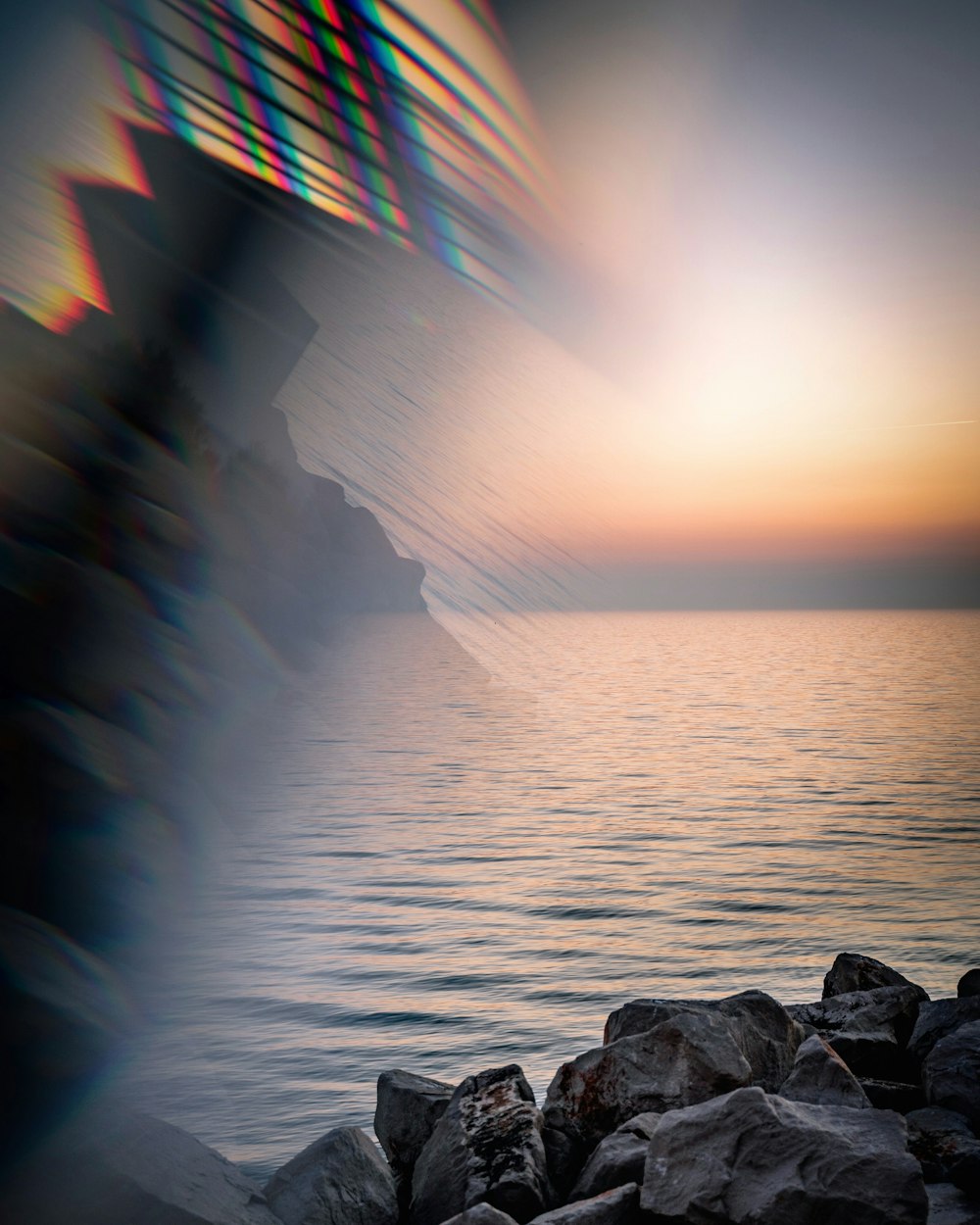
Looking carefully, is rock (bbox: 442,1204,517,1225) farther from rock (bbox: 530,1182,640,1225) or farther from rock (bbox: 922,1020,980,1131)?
rock (bbox: 922,1020,980,1131)

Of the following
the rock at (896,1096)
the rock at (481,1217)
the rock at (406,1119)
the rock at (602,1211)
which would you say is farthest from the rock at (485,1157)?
the rock at (896,1096)

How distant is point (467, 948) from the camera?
35.8 feet

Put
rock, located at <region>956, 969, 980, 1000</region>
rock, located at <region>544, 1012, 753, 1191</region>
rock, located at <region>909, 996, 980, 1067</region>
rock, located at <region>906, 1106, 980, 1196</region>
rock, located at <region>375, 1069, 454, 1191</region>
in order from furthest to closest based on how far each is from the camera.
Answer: rock, located at <region>956, 969, 980, 1000</region>, rock, located at <region>909, 996, 980, 1067</region>, rock, located at <region>375, 1069, 454, 1191</region>, rock, located at <region>544, 1012, 753, 1191</region>, rock, located at <region>906, 1106, 980, 1196</region>

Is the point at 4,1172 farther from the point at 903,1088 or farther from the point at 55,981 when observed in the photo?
the point at 903,1088

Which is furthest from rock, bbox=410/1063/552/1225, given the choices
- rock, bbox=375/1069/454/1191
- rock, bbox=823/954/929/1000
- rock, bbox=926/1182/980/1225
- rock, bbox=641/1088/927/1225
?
rock, bbox=823/954/929/1000

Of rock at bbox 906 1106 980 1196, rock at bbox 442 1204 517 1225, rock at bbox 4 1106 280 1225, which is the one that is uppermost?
rock at bbox 906 1106 980 1196

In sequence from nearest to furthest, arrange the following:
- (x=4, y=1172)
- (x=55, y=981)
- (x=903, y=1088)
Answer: (x=4, y=1172) < (x=903, y=1088) < (x=55, y=981)

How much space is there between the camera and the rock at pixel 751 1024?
596 cm

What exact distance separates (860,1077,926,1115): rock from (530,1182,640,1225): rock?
7.16 feet

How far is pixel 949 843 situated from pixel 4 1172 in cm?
1634

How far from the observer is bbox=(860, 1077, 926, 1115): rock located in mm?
5680

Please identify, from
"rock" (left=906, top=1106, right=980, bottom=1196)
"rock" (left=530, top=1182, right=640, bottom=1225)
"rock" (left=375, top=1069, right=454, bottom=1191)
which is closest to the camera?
"rock" (left=530, top=1182, right=640, bottom=1225)

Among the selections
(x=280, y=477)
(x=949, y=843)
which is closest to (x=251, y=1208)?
(x=949, y=843)

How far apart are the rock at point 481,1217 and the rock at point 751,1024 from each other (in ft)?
6.75
